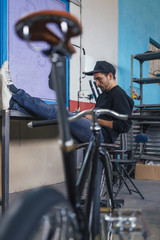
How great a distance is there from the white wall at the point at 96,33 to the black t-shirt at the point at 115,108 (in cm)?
138

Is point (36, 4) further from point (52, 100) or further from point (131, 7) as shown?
point (131, 7)

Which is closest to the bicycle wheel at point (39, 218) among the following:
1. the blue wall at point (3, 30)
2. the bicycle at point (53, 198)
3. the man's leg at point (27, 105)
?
the bicycle at point (53, 198)

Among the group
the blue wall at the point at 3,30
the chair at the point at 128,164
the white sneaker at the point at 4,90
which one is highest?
the blue wall at the point at 3,30

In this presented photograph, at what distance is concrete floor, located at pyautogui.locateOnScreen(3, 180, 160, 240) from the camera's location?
1.99 meters

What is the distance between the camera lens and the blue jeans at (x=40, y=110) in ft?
6.52

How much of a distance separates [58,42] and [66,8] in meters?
3.17

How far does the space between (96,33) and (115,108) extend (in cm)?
242

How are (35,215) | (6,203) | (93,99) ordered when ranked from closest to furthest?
(35,215) → (6,203) → (93,99)

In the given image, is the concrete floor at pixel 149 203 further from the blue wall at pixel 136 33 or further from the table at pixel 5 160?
the blue wall at pixel 136 33

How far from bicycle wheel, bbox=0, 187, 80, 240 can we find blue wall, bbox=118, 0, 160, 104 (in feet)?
14.9

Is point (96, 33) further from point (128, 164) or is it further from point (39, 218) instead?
point (39, 218)

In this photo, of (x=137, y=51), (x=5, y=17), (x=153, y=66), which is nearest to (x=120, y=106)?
(x=5, y=17)

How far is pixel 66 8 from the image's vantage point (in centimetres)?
355

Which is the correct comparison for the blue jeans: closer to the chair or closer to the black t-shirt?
the black t-shirt
